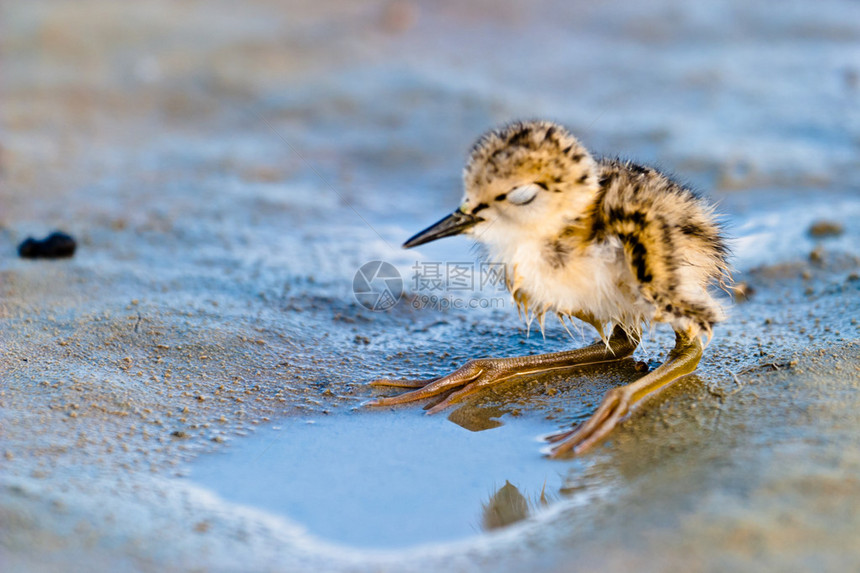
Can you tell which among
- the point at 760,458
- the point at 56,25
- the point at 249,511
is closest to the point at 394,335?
the point at 249,511

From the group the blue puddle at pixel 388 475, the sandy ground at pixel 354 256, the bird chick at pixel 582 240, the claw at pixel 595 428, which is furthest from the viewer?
the bird chick at pixel 582 240

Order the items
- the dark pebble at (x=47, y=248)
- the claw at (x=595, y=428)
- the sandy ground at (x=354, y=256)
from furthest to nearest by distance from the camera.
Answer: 1. the dark pebble at (x=47, y=248)
2. the claw at (x=595, y=428)
3. the sandy ground at (x=354, y=256)

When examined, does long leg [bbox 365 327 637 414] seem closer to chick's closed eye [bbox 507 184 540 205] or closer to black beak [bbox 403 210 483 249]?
black beak [bbox 403 210 483 249]

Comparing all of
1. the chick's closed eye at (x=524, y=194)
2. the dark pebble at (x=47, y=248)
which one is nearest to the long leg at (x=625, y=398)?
the chick's closed eye at (x=524, y=194)

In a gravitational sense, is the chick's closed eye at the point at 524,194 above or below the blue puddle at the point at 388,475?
above

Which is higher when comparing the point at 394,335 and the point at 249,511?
the point at 394,335

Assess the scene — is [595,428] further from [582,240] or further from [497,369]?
[582,240]

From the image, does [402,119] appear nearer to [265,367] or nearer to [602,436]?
[265,367]

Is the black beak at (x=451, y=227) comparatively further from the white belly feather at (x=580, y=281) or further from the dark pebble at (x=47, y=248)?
the dark pebble at (x=47, y=248)
